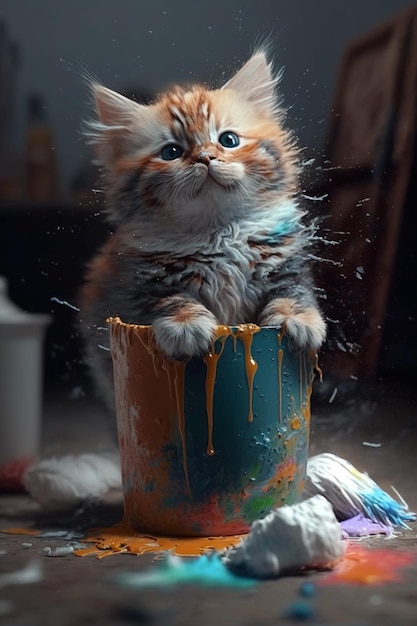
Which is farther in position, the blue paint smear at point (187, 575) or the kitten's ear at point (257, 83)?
the kitten's ear at point (257, 83)

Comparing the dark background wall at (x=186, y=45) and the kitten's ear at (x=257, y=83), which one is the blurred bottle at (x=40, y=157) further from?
the kitten's ear at (x=257, y=83)

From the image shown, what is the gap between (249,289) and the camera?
167 cm

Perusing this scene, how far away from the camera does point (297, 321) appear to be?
158 cm

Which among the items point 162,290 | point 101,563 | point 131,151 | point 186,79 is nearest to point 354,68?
point 186,79

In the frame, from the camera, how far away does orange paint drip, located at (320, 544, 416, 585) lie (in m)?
1.41

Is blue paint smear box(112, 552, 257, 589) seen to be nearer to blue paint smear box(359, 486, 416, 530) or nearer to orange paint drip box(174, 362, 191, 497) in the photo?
orange paint drip box(174, 362, 191, 497)

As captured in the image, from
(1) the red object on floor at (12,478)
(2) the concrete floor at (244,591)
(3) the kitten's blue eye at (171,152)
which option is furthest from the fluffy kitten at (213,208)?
(1) the red object on floor at (12,478)

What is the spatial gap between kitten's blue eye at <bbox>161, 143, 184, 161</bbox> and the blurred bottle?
380 millimetres

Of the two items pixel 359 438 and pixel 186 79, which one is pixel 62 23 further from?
pixel 359 438

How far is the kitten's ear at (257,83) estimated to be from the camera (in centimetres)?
174

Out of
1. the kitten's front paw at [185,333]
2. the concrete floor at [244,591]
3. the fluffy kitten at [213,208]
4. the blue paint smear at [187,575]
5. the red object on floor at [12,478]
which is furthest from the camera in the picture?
the red object on floor at [12,478]

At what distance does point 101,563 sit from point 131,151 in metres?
0.73

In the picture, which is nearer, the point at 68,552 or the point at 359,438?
the point at 68,552

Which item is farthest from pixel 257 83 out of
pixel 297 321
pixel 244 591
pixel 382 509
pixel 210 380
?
pixel 244 591
